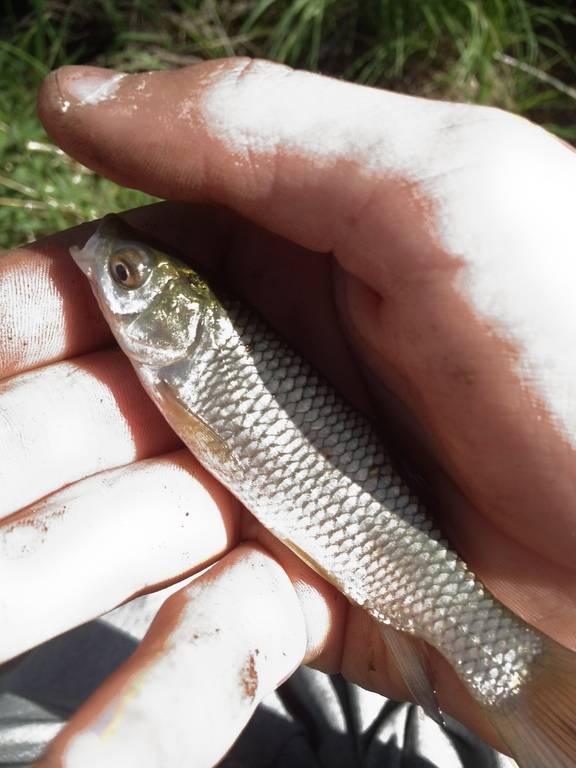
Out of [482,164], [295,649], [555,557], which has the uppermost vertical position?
[482,164]

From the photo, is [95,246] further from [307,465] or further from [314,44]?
[314,44]

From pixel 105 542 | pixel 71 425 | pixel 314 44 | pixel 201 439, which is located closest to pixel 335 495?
pixel 201 439

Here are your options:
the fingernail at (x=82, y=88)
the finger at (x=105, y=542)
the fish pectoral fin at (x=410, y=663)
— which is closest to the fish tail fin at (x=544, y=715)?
the fish pectoral fin at (x=410, y=663)

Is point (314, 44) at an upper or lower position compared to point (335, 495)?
upper

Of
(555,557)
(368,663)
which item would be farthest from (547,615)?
(368,663)

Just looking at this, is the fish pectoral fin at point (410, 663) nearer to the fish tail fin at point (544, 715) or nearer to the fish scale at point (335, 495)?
the fish scale at point (335, 495)

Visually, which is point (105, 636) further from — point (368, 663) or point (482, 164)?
point (482, 164)

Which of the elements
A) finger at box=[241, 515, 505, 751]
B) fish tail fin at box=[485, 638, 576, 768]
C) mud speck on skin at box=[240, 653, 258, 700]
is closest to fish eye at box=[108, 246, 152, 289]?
finger at box=[241, 515, 505, 751]
